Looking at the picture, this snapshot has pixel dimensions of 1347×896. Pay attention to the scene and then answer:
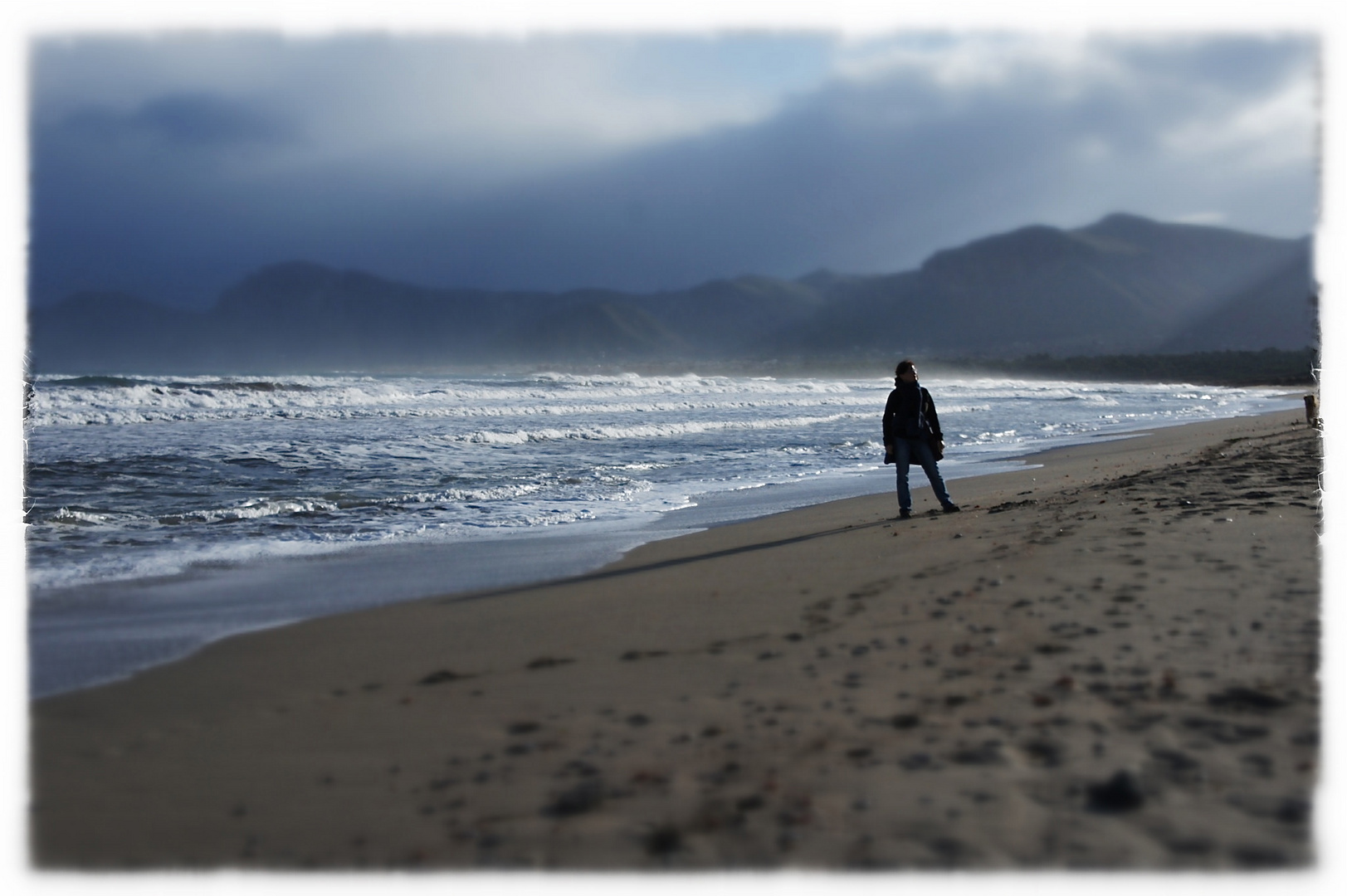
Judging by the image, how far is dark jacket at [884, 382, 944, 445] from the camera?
9164mm

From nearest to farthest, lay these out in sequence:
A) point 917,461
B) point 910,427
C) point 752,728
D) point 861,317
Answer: point 752,728
point 910,427
point 917,461
point 861,317

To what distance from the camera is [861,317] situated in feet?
558

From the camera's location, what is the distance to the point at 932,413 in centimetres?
934

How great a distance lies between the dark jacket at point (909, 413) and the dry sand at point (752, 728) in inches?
→ 132

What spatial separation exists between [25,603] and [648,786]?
16.1 feet

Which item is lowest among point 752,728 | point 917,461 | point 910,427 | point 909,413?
point 752,728

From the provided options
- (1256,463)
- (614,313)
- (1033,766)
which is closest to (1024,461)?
(1256,463)

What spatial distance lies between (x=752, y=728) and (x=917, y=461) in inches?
252

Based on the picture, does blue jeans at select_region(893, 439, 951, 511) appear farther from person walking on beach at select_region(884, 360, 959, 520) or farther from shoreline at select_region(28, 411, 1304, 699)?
shoreline at select_region(28, 411, 1304, 699)

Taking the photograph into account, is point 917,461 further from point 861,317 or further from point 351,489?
point 861,317

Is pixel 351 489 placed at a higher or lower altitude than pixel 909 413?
A: lower

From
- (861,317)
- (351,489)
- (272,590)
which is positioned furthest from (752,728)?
(861,317)

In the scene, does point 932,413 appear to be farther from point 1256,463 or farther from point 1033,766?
point 1033,766

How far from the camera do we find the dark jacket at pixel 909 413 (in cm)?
916
